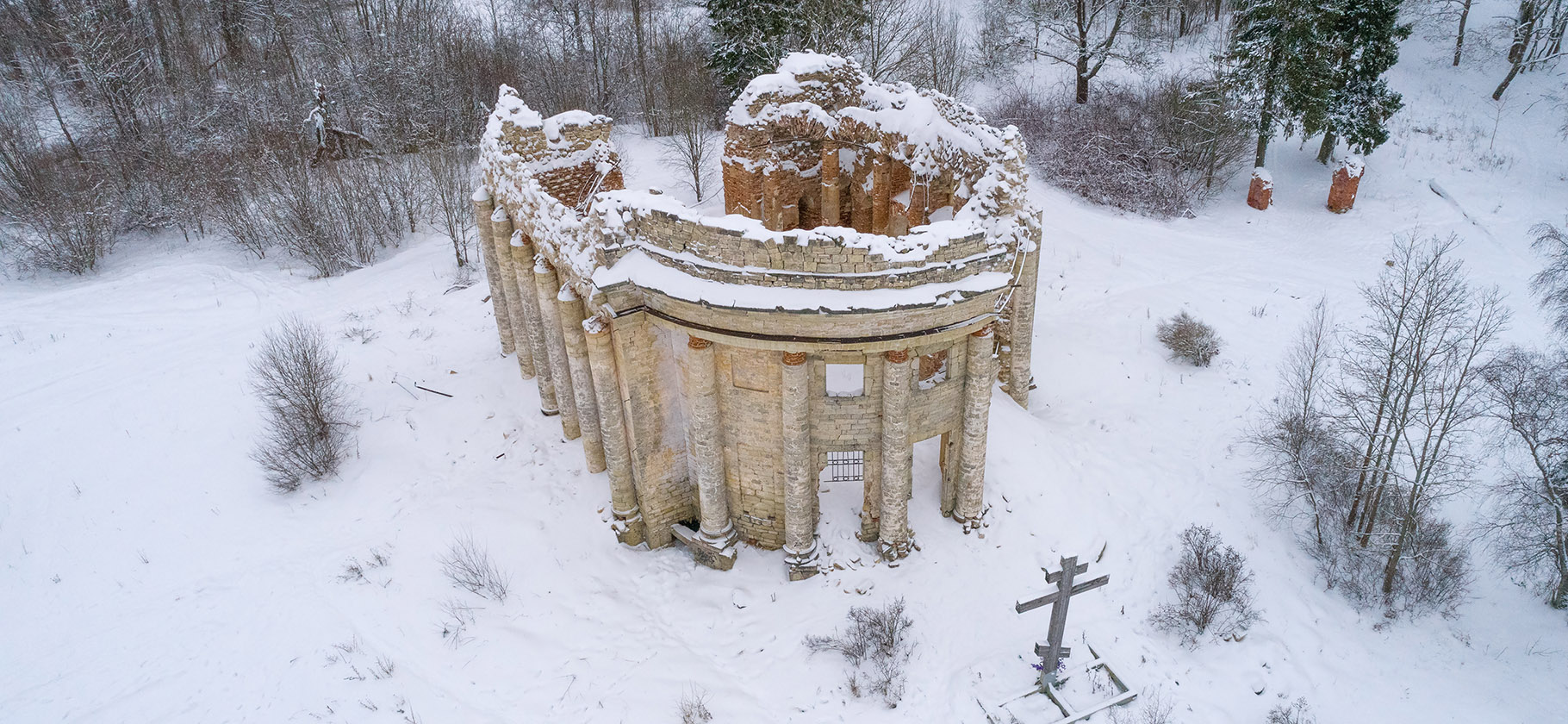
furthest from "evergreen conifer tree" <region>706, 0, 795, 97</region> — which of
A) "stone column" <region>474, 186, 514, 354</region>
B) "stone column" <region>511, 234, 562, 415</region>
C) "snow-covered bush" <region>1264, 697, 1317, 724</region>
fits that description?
"snow-covered bush" <region>1264, 697, 1317, 724</region>

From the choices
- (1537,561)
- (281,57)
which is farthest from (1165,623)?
(281,57)

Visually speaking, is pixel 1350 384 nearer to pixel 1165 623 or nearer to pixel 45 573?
pixel 1165 623

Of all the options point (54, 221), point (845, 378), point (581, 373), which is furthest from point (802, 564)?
point (54, 221)

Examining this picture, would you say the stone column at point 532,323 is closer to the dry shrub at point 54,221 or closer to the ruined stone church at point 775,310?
the ruined stone church at point 775,310

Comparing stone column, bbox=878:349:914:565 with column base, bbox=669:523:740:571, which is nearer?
stone column, bbox=878:349:914:565

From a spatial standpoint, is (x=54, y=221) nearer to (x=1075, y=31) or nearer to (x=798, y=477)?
(x=798, y=477)

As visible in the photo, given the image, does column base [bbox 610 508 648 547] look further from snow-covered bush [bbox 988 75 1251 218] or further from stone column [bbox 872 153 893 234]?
snow-covered bush [bbox 988 75 1251 218]
